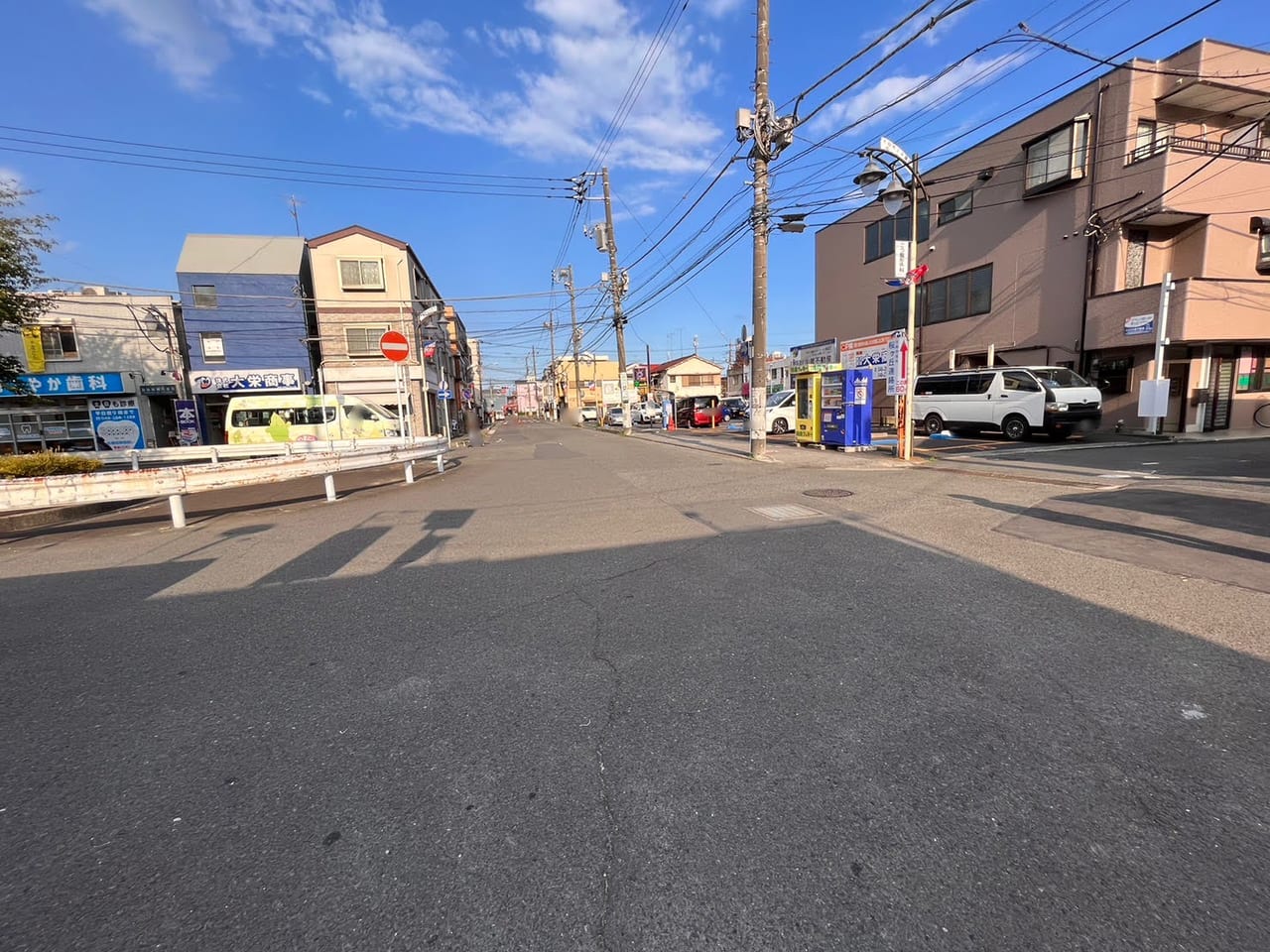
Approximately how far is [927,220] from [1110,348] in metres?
9.60

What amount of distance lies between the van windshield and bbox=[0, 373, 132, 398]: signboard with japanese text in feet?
115

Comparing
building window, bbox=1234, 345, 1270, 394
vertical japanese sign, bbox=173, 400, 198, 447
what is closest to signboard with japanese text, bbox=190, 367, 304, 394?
vertical japanese sign, bbox=173, 400, 198, 447

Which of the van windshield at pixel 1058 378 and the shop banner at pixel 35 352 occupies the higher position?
the shop banner at pixel 35 352

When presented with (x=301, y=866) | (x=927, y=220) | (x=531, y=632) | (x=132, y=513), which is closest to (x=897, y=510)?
(x=531, y=632)

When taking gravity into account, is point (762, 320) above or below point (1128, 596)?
above

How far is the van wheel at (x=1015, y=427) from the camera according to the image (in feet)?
52.3

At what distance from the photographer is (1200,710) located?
2699 millimetres

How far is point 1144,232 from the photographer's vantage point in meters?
16.9

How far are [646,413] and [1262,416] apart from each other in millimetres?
32084

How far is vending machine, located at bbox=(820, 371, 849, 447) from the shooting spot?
588 inches

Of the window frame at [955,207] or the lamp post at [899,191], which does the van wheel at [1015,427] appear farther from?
the window frame at [955,207]

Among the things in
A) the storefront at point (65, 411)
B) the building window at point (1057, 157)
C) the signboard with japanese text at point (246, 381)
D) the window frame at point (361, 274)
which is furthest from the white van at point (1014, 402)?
the storefront at point (65, 411)

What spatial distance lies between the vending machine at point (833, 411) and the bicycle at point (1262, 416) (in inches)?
532

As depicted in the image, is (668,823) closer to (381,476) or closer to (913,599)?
(913,599)
